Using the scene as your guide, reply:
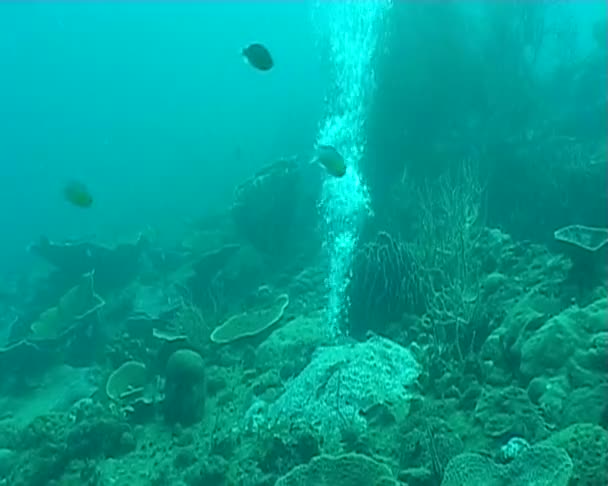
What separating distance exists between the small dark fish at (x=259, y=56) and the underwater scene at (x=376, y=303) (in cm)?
5

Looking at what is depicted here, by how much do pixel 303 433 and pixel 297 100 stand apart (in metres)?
43.4

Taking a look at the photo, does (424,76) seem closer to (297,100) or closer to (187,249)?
(187,249)

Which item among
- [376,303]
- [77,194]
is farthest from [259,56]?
[77,194]

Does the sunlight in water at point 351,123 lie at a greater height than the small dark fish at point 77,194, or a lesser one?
greater

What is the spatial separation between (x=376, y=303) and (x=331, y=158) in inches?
88.7

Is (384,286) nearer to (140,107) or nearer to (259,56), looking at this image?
(259,56)

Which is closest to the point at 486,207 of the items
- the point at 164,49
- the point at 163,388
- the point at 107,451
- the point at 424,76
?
the point at 424,76

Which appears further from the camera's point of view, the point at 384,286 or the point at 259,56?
the point at 384,286

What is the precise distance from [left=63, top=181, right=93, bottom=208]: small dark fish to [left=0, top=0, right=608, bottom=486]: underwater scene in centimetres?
3

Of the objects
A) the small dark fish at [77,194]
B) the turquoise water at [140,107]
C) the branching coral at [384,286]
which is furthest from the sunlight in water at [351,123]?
the turquoise water at [140,107]

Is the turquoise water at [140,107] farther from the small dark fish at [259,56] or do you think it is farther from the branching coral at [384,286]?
the small dark fish at [259,56]

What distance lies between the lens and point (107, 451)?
25.5 ft

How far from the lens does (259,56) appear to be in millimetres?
7355

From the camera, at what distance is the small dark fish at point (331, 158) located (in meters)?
8.42
